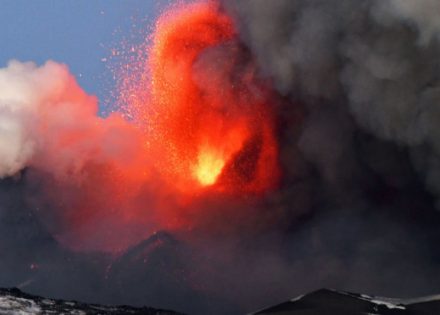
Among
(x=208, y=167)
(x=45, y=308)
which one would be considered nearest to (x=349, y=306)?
(x=45, y=308)

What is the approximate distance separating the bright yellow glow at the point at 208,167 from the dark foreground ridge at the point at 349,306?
1429cm

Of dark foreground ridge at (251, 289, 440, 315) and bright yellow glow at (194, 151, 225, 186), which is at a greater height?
bright yellow glow at (194, 151, 225, 186)

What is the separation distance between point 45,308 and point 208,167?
16.9 meters

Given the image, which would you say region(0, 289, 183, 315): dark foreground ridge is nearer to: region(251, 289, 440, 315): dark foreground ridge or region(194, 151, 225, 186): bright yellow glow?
region(251, 289, 440, 315): dark foreground ridge

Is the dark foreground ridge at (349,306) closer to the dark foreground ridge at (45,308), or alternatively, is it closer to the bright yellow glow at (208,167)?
the dark foreground ridge at (45,308)

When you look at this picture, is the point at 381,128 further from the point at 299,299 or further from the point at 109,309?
the point at 109,309

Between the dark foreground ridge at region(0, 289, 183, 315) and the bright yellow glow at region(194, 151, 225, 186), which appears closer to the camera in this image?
the dark foreground ridge at region(0, 289, 183, 315)

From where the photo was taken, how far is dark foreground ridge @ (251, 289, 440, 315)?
69.6 ft

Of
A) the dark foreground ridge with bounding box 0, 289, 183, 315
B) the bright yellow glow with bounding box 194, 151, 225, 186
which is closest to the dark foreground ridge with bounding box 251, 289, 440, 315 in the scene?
the dark foreground ridge with bounding box 0, 289, 183, 315

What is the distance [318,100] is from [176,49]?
8.69 m

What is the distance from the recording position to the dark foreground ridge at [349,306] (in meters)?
21.2

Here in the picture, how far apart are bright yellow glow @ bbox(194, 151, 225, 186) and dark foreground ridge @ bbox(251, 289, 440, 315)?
14.3 metres

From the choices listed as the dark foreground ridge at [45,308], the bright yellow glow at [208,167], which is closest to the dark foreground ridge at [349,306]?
the dark foreground ridge at [45,308]

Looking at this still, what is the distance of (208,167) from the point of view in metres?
37.4
